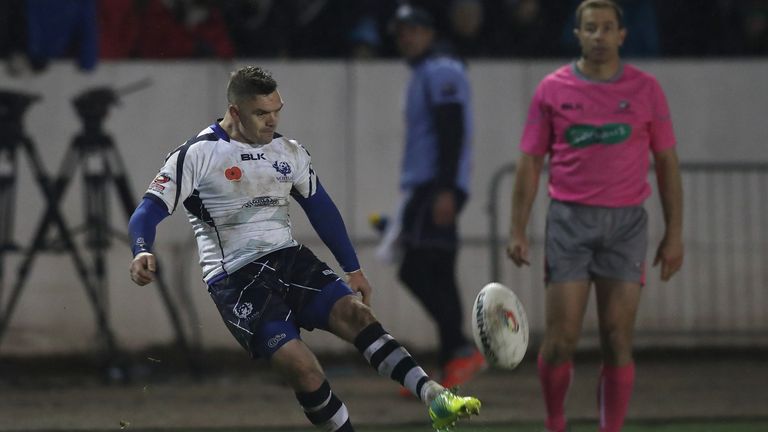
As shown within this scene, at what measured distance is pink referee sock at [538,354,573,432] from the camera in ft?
25.2

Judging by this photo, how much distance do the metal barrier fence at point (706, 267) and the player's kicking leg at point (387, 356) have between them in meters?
5.40

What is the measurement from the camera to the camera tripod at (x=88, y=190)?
39.2ft

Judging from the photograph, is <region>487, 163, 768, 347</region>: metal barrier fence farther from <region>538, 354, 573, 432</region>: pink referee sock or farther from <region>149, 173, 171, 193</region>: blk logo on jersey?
<region>149, 173, 171, 193</region>: blk logo on jersey

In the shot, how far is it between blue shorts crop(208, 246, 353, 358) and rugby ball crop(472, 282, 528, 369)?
64cm

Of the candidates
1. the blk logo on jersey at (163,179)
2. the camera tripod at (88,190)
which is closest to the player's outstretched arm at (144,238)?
the blk logo on jersey at (163,179)

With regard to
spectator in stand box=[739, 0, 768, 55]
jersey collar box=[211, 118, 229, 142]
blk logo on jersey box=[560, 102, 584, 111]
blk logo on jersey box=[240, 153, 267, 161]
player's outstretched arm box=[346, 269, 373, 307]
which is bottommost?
player's outstretched arm box=[346, 269, 373, 307]

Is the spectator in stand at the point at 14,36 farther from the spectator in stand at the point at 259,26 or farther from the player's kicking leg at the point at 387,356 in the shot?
the player's kicking leg at the point at 387,356

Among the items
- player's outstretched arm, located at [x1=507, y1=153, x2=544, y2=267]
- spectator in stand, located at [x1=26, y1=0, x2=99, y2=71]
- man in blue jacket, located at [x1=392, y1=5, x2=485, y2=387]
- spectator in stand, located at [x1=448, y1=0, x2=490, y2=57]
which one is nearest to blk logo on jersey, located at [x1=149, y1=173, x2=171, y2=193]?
player's outstretched arm, located at [x1=507, y1=153, x2=544, y2=267]

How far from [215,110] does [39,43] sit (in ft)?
4.84

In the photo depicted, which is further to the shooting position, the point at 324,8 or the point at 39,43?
the point at 324,8

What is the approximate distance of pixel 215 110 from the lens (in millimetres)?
12086

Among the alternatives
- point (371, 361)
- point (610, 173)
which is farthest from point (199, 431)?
point (610, 173)

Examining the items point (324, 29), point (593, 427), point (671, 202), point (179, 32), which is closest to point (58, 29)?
point (179, 32)

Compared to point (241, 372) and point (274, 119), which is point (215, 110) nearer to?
point (241, 372)
